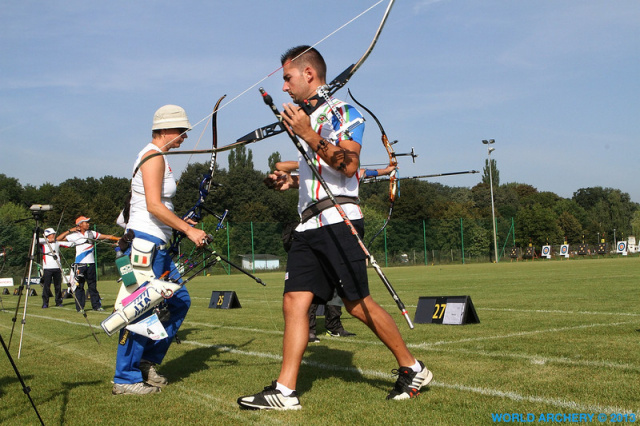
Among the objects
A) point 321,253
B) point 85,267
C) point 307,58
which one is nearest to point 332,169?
point 321,253

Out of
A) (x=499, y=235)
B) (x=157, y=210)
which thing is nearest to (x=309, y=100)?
(x=157, y=210)

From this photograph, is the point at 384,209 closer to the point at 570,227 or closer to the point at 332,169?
the point at 570,227

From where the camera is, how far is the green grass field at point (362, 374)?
4.03 meters

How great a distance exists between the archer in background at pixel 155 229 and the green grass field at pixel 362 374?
22 cm

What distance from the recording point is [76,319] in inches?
485

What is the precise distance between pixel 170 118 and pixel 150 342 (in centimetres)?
191

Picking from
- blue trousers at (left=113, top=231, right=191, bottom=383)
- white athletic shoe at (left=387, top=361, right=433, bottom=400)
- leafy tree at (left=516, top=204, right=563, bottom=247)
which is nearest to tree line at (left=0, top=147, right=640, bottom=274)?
leafy tree at (left=516, top=204, right=563, bottom=247)

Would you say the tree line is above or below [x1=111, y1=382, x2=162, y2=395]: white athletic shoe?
above

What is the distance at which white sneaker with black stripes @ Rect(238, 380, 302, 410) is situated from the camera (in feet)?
13.8

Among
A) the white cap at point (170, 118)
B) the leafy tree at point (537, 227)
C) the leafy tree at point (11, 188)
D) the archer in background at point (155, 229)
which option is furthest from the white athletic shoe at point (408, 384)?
the leafy tree at point (11, 188)

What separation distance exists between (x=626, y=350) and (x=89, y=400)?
474cm

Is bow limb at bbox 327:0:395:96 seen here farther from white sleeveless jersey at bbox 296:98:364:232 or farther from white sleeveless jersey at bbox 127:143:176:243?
white sleeveless jersey at bbox 127:143:176:243

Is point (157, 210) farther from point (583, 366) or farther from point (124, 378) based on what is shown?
point (583, 366)

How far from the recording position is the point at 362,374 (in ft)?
17.5
